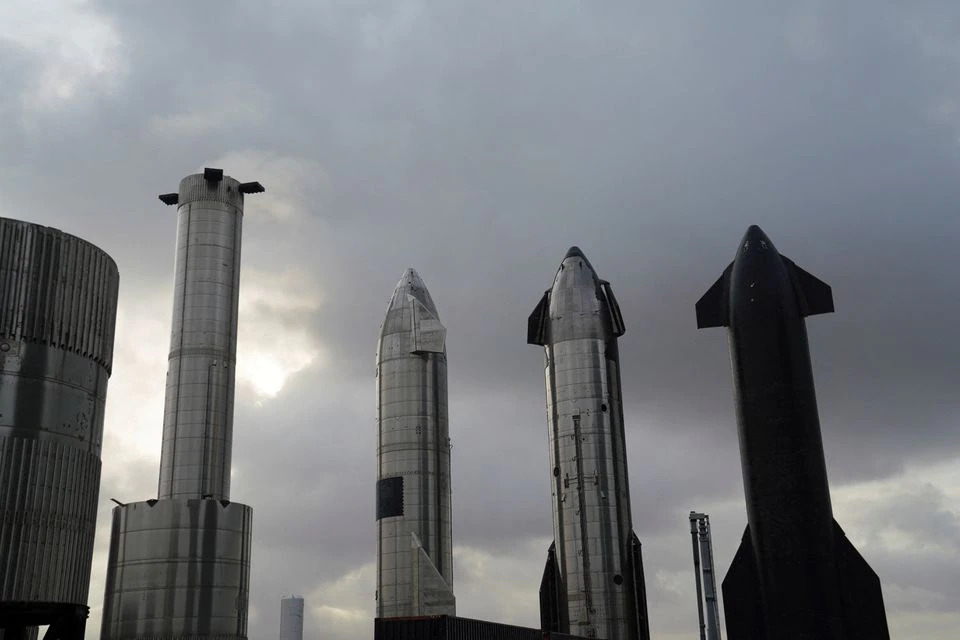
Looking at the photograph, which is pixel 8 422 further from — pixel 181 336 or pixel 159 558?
pixel 181 336

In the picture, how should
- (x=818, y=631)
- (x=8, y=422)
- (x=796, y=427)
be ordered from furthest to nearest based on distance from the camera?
(x=796, y=427) → (x=818, y=631) → (x=8, y=422)

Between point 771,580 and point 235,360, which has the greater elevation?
point 235,360

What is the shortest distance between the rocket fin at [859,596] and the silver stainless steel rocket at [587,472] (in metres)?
11.4

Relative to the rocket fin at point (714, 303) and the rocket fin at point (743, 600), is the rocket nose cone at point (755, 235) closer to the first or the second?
the rocket fin at point (714, 303)

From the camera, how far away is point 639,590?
43.9 meters

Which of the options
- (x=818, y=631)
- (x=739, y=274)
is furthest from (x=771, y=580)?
(x=739, y=274)

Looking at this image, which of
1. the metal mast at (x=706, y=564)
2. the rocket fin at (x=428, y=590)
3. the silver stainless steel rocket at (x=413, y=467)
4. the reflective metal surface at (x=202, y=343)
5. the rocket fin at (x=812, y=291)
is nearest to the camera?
the metal mast at (x=706, y=564)

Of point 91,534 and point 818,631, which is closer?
point 91,534

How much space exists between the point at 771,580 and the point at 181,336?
27161mm

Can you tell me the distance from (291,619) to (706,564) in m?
39.4

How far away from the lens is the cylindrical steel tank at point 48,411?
22672 mm

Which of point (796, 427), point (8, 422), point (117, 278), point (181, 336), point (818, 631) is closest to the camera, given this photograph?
point (8, 422)

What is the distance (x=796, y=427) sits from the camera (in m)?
35.4

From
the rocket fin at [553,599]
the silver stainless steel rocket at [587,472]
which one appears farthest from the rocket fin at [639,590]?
the rocket fin at [553,599]
